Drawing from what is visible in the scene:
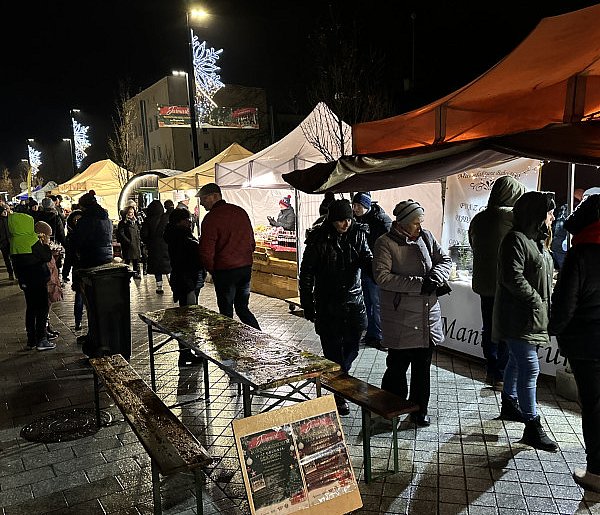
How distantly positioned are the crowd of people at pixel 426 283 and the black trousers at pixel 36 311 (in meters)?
0.36

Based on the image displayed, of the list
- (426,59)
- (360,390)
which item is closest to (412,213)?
(360,390)

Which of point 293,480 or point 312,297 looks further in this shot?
point 312,297

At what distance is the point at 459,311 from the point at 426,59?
55.8ft

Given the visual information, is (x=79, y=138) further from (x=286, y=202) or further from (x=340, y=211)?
(x=340, y=211)

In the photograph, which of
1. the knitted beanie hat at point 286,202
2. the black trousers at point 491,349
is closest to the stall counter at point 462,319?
the black trousers at point 491,349

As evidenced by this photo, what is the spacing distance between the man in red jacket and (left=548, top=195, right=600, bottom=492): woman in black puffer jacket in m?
3.45

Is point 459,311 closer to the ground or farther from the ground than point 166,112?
closer to the ground

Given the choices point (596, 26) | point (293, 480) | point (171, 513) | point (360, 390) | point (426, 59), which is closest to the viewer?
point (293, 480)

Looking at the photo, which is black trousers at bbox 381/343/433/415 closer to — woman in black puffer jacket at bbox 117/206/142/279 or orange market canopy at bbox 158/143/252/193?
woman in black puffer jacket at bbox 117/206/142/279

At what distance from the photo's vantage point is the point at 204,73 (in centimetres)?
1584

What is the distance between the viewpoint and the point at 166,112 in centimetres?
2412

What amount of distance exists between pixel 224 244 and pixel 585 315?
3.69 metres

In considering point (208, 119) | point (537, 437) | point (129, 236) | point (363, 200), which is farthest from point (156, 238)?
point (208, 119)

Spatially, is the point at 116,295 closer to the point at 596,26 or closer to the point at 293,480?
the point at 293,480
